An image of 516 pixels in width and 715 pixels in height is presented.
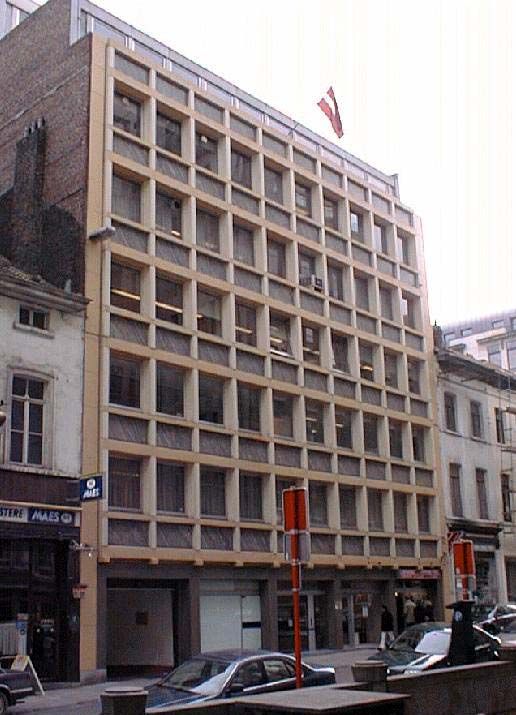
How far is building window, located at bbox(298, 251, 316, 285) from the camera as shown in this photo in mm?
37294

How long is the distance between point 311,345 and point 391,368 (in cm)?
594

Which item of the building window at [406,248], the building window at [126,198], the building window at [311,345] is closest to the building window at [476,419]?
the building window at [406,248]

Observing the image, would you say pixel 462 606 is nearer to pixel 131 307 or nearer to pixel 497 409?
pixel 131 307

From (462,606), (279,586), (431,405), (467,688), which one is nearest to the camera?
(467,688)

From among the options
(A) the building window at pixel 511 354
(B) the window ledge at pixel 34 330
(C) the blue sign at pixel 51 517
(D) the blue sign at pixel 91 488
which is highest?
(A) the building window at pixel 511 354

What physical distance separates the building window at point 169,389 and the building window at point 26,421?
4.81 m

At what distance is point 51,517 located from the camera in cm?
2522

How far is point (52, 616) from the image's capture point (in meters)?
25.7

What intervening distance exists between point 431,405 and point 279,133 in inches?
555

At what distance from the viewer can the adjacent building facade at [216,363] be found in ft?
94.7

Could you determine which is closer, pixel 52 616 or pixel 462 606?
pixel 462 606

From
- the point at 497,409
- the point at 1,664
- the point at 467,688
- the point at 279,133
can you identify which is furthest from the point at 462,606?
the point at 497,409

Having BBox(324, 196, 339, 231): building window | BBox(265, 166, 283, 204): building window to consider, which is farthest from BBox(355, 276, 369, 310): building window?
BBox(265, 166, 283, 204): building window

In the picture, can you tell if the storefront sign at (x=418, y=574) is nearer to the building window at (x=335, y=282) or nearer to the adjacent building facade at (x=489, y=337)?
the building window at (x=335, y=282)
